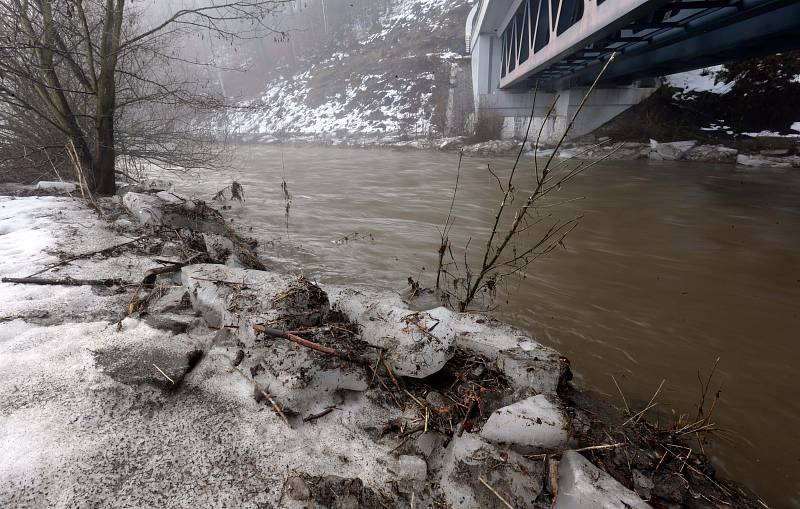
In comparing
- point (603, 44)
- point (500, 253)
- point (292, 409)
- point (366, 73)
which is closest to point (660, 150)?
point (603, 44)

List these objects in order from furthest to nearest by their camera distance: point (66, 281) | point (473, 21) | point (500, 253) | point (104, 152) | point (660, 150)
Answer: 1. point (473, 21)
2. point (660, 150)
3. point (104, 152)
4. point (500, 253)
5. point (66, 281)

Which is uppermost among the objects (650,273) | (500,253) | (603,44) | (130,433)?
(603,44)

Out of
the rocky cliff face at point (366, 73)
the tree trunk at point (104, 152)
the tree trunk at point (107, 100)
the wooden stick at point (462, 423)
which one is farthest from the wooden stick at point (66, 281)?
the rocky cliff face at point (366, 73)

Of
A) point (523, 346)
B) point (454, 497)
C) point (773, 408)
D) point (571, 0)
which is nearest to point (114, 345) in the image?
point (454, 497)

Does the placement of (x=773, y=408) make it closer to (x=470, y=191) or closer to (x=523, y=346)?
(x=523, y=346)

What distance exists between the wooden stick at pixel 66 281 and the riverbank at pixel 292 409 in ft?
0.19

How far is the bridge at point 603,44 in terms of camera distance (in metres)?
8.13

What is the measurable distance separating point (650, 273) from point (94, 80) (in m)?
9.09

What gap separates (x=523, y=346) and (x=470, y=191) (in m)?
9.79

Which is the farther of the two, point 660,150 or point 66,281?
point 660,150

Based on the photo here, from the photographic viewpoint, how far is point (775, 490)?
233 cm

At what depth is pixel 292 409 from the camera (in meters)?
2.12

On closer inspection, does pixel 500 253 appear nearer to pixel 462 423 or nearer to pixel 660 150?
pixel 462 423

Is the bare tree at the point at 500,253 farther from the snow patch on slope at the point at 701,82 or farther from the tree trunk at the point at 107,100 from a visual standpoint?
the snow patch on slope at the point at 701,82
